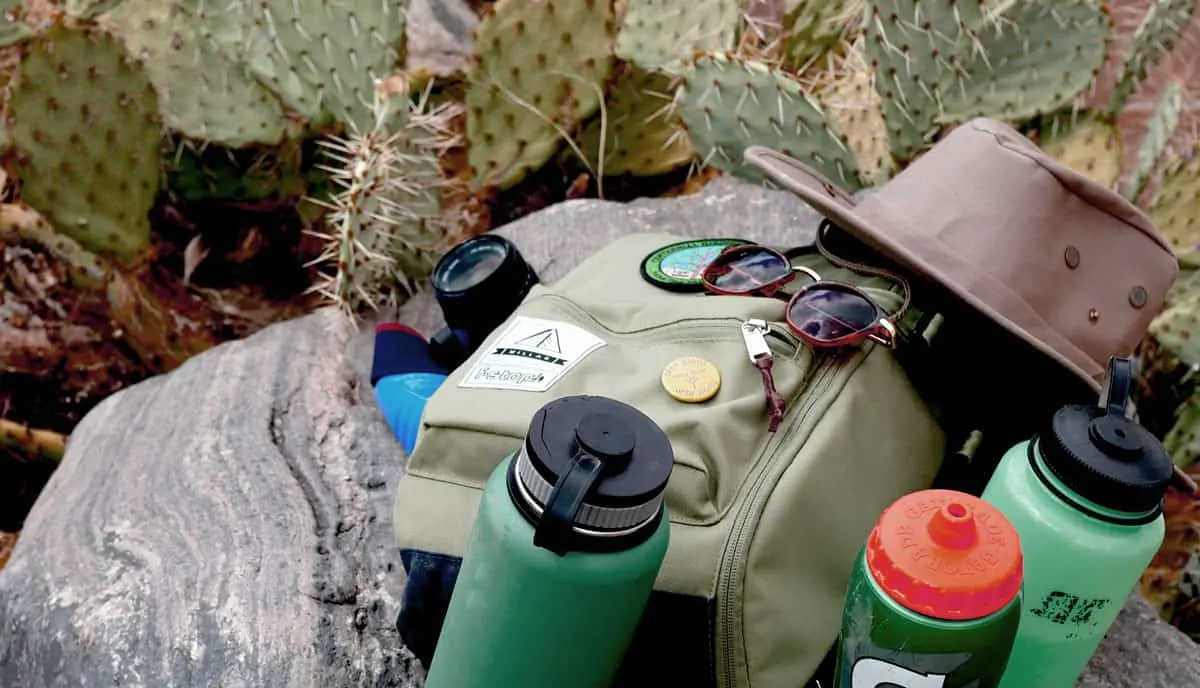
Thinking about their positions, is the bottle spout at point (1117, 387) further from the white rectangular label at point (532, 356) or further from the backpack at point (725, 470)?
the white rectangular label at point (532, 356)

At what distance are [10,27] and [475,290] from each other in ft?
3.41

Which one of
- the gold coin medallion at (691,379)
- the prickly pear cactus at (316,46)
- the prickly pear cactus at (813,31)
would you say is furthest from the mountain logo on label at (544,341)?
the prickly pear cactus at (813,31)

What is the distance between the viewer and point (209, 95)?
160 centimetres

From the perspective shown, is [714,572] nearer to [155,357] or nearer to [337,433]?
[337,433]

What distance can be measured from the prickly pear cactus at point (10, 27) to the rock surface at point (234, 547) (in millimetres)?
661

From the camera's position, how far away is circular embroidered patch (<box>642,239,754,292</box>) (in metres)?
0.98

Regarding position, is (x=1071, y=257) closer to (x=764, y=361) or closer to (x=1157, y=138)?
(x=764, y=361)

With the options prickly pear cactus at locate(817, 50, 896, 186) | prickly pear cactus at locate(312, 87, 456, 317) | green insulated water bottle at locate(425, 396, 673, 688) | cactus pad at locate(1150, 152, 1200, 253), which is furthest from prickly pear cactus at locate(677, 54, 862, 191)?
green insulated water bottle at locate(425, 396, 673, 688)

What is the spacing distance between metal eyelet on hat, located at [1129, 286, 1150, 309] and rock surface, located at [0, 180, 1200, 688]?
1.11 feet

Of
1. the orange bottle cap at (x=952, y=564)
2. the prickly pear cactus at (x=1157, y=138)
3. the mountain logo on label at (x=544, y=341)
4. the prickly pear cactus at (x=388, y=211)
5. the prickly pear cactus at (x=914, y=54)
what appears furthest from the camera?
the prickly pear cactus at (x=1157, y=138)

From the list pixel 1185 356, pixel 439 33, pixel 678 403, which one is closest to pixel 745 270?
pixel 678 403

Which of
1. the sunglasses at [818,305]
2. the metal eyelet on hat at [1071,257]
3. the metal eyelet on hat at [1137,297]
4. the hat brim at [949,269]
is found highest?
the metal eyelet on hat at [1071,257]

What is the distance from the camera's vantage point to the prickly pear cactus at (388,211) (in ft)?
4.30

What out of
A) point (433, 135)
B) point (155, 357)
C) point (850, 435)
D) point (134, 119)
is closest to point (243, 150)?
point (134, 119)
